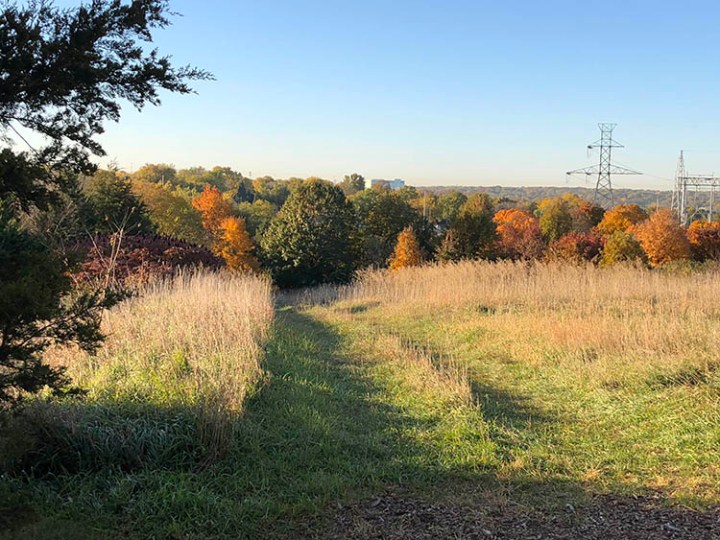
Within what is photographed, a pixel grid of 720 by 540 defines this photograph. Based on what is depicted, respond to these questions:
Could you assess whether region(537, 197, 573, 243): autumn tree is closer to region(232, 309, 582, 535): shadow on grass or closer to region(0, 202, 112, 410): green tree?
region(232, 309, 582, 535): shadow on grass

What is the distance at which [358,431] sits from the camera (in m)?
5.02

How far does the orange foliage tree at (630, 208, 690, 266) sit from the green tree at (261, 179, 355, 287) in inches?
690

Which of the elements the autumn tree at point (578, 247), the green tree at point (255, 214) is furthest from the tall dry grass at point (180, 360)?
the green tree at point (255, 214)

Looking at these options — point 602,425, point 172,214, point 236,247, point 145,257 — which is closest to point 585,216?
point 236,247

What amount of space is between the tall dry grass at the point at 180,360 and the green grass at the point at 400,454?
24cm

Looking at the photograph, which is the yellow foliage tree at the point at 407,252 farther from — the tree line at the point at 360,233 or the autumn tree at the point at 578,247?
the autumn tree at the point at 578,247

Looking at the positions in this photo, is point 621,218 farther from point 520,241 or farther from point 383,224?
point 383,224

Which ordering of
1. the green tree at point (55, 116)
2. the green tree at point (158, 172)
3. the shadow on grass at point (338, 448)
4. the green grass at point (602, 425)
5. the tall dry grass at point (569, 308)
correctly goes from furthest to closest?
the green tree at point (158, 172)
the tall dry grass at point (569, 308)
the green grass at point (602, 425)
the shadow on grass at point (338, 448)
the green tree at point (55, 116)

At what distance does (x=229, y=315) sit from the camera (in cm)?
770

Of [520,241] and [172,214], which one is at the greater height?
[172,214]

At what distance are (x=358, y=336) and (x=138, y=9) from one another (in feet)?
27.5

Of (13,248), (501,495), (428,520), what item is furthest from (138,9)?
(501,495)

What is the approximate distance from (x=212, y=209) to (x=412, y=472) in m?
42.7

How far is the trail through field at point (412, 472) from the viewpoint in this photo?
3320mm
